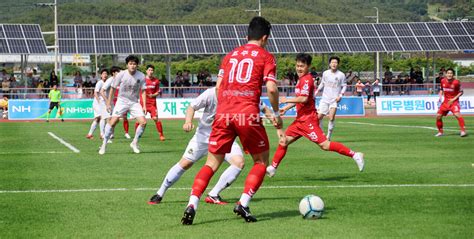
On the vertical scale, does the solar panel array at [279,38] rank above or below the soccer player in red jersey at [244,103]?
above

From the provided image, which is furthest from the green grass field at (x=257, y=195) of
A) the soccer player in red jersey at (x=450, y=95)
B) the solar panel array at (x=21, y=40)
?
A: the solar panel array at (x=21, y=40)

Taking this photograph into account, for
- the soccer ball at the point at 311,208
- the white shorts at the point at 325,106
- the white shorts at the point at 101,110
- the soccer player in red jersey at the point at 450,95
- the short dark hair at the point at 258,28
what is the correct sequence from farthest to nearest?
the soccer player in red jersey at the point at 450,95, the white shorts at the point at 101,110, the white shorts at the point at 325,106, the soccer ball at the point at 311,208, the short dark hair at the point at 258,28

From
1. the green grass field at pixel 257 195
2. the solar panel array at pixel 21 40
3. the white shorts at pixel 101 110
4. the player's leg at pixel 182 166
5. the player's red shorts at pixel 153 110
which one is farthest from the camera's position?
the solar panel array at pixel 21 40

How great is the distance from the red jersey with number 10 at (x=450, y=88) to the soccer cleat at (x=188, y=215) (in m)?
17.7

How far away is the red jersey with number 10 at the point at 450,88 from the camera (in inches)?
1030

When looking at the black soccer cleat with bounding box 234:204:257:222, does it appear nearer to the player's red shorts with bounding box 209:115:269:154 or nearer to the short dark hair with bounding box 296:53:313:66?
the player's red shorts with bounding box 209:115:269:154

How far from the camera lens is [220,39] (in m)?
58.0

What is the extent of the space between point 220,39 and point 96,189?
44.9 meters

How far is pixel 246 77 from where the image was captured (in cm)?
989

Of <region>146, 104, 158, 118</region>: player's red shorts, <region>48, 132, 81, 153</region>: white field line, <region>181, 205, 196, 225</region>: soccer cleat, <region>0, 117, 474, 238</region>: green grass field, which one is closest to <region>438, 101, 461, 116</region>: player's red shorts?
<region>0, 117, 474, 238</region>: green grass field

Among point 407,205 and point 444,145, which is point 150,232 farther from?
point 444,145

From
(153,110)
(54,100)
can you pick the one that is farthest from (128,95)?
(54,100)

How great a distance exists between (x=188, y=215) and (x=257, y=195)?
9.87 ft

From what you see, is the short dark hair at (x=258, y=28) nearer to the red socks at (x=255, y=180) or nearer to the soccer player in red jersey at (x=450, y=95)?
the red socks at (x=255, y=180)
